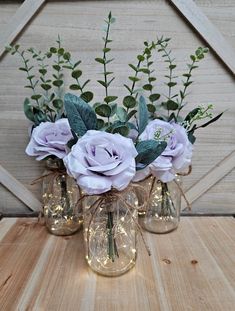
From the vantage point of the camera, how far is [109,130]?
515 millimetres

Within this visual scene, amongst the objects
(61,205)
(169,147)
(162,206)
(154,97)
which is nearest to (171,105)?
(154,97)

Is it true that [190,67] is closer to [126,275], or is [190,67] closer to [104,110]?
[104,110]

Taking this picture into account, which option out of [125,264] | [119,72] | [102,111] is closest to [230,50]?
[119,72]

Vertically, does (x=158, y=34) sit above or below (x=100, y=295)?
above

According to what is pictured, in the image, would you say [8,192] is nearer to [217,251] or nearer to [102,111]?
[102,111]

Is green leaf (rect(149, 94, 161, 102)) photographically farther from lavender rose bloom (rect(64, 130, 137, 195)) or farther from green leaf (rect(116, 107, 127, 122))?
lavender rose bloom (rect(64, 130, 137, 195))

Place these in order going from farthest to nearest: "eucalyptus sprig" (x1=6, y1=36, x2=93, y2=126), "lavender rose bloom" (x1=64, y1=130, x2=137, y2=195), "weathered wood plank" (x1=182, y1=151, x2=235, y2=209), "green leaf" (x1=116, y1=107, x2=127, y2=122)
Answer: "weathered wood plank" (x1=182, y1=151, x2=235, y2=209), "eucalyptus sprig" (x1=6, y1=36, x2=93, y2=126), "green leaf" (x1=116, y1=107, x2=127, y2=122), "lavender rose bloom" (x1=64, y1=130, x2=137, y2=195)

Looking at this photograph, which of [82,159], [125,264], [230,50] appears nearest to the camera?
[82,159]

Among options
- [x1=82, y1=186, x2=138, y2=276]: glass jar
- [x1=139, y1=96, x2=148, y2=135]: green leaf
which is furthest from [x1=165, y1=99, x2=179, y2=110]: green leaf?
[x1=82, y1=186, x2=138, y2=276]: glass jar

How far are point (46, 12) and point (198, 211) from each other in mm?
679

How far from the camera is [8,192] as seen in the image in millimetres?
828

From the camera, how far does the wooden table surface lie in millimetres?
494

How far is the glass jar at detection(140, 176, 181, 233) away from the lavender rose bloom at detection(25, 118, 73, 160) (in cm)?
23

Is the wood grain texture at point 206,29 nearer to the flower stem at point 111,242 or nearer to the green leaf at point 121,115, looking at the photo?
the green leaf at point 121,115
